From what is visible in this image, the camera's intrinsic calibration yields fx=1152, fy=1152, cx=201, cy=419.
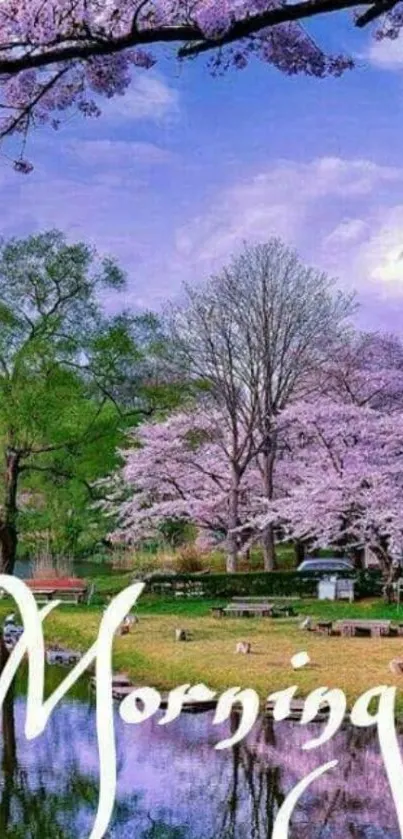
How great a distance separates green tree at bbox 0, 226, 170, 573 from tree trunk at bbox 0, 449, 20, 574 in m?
0.03

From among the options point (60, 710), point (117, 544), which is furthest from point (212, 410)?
point (60, 710)

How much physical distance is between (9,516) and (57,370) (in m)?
5.24

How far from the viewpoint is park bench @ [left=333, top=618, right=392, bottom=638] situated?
85.3 feet

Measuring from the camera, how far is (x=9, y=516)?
39250 millimetres

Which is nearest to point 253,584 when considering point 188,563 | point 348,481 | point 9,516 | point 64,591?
point 348,481

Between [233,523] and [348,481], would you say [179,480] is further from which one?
[348,481]

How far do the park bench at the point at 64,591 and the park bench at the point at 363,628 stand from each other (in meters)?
10.8

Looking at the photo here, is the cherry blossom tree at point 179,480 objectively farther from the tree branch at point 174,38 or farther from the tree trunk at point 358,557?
the tree branch at point 174,38

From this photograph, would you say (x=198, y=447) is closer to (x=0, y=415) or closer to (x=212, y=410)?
(x=212, y=410)

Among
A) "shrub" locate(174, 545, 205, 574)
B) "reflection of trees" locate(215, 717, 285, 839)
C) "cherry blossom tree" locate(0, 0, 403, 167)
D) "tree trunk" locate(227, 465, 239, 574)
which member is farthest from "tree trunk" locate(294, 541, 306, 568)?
"cherry blossom tree" locate(0, 0, 403, 167)

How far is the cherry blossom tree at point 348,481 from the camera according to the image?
3412cm

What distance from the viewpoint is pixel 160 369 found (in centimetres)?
4500

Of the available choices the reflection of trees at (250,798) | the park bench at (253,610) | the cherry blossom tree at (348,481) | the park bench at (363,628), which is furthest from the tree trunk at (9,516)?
the reflection of trees at (250,798)

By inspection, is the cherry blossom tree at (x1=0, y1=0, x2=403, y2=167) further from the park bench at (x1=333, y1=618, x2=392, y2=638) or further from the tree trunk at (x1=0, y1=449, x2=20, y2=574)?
the tree trunk at (x1=0, y1=449, x2=20, y2=574)
